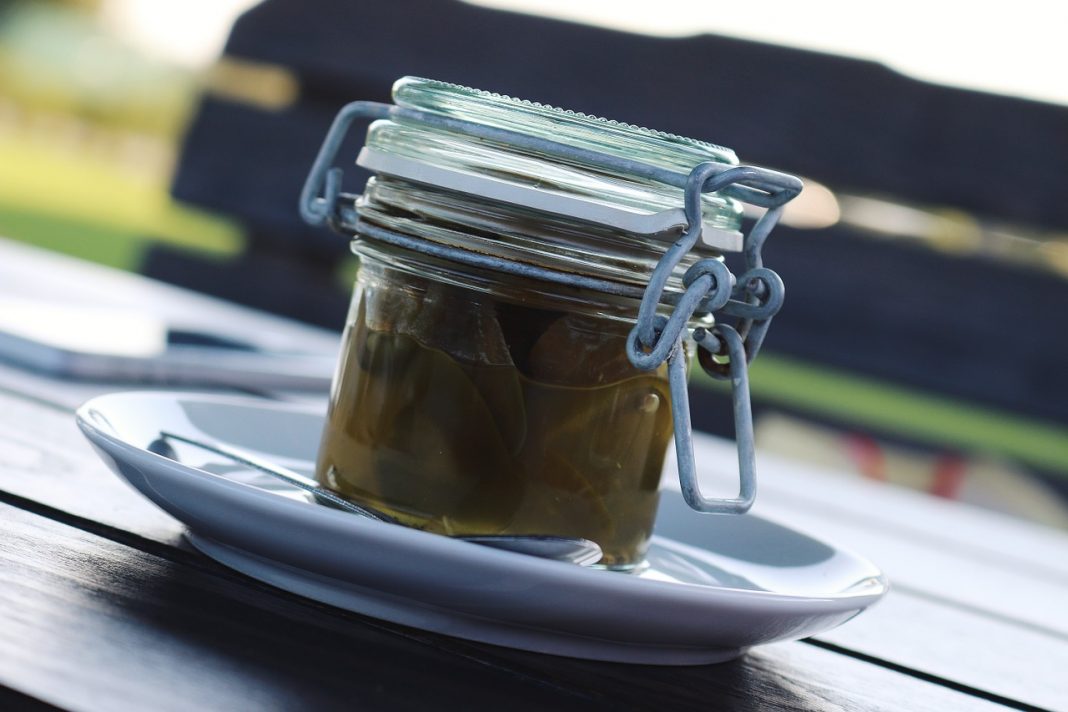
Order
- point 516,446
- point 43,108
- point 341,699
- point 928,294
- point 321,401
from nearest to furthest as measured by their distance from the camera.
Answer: point 341,699
point 516,446
point 321,401
point 928,294
point 43,108

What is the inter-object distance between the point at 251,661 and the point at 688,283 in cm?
18

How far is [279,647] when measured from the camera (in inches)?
12.8

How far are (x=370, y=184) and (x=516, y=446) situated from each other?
117 millimetres

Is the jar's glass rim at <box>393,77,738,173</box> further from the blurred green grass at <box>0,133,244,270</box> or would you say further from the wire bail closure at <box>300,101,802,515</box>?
the blurred green grass at <box>0,133,244,270</box>

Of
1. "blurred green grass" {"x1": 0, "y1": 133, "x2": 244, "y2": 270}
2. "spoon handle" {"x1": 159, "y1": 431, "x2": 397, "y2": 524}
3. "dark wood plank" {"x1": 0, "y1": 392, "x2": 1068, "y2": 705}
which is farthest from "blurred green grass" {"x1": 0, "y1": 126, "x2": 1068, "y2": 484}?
"spoon handle" {"x1": 159, "y1": 431, "x2": 397, "y2": 524}

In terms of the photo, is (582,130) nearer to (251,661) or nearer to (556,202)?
(556,202)

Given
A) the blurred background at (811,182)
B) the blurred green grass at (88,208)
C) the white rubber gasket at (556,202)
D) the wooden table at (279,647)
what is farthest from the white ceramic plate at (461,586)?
the blurred green grass at (88,208)

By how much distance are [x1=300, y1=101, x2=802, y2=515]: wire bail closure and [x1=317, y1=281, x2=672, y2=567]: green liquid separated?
2cm

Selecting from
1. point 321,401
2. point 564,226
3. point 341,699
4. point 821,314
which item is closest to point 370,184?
point 564,226

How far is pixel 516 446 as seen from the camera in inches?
16.0

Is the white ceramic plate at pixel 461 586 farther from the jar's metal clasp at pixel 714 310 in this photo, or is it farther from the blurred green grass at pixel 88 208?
the blurred green grass at pixel 88 208

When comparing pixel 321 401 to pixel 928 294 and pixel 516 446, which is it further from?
pixel 928 294

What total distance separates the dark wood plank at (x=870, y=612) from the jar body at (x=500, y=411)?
0.08 metres

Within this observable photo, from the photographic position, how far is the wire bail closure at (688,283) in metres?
0.39
